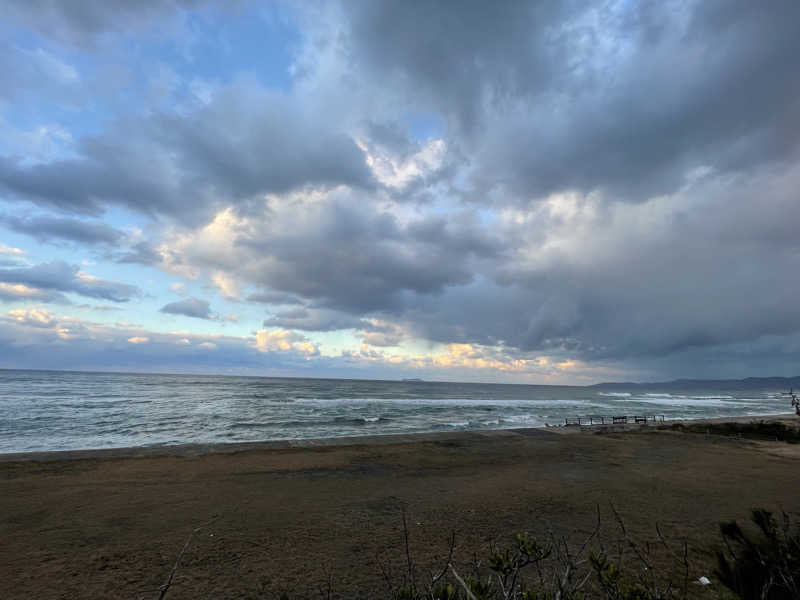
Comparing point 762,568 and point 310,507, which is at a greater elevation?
point 762,568

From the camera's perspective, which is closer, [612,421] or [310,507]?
[310,507]

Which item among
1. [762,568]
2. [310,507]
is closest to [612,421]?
[310,507]

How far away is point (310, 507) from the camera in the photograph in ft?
31.4

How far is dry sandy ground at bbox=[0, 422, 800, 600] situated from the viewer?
253 inches

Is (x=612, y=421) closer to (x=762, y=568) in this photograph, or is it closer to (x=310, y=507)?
(x=310, y=507)

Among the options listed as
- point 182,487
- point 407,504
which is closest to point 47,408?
point 182,487

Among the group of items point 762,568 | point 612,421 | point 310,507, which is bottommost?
point 310,507

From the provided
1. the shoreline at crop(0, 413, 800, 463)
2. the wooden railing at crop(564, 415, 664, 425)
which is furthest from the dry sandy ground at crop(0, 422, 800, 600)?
the wooden railing at crop(564, 415, 664, 425)

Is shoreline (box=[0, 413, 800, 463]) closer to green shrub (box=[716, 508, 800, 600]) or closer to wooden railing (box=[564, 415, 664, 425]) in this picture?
wooden railing (box=[564, 415, 664, 425])

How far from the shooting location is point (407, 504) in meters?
9.87

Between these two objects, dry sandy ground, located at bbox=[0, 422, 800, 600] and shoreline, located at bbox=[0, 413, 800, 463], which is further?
shoreline, located at bbox=[0, 413, 800, 463]

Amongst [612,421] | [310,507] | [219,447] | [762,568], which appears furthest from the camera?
[612,421]

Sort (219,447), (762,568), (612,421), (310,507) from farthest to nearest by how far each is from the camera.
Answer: (612,421)
(219,447)
(310,507)
(762,568)

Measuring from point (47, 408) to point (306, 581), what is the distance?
132ft
